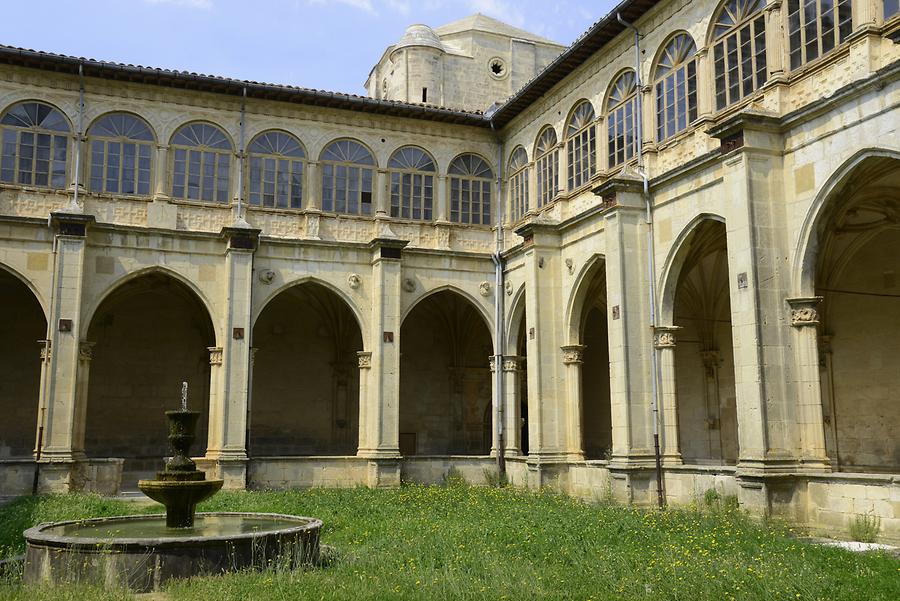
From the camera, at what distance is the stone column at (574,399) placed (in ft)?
75.9

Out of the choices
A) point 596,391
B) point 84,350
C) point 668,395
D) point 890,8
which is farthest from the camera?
point 596,391

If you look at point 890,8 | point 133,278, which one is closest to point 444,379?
point 133,278

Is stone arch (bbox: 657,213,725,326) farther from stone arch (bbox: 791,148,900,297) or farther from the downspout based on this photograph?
the downspout

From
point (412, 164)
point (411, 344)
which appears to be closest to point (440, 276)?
point (412, 164)

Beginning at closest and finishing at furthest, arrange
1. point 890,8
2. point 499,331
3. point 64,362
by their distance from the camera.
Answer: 1. point 890,8
2. point 64,362
3. point 499,331

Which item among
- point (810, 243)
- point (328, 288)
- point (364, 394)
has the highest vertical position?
point (328, 288)

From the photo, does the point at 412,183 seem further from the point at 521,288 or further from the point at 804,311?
the point at 804,311

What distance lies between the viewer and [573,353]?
23.4 meters

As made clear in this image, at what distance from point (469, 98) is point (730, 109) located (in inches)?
599

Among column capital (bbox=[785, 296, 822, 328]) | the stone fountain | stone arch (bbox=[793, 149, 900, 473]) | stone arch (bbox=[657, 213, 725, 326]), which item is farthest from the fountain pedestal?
stone arch (bbox=[793, 149, 900, 473])

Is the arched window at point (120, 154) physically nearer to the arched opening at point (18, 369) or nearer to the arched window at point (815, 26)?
the arched opening at point (18, 369)

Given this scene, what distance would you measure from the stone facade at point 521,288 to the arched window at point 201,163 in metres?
0.19

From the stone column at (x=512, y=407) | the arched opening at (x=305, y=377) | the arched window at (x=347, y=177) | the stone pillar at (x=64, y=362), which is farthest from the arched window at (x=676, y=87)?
the stone pillar at (x=64, y=362)

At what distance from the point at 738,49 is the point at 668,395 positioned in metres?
7.26
